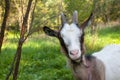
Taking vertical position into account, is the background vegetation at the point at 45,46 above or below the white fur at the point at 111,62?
below

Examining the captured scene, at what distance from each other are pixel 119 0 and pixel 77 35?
17.4 metres

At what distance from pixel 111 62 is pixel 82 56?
38.4 inches

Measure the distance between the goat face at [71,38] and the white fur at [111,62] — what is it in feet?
3.03

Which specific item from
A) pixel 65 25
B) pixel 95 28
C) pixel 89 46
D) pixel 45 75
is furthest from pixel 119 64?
pixel 95 28

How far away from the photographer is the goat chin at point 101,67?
6383 mm

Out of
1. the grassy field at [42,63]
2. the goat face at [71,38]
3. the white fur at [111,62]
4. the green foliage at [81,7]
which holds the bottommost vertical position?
the grassy field at [42,63]

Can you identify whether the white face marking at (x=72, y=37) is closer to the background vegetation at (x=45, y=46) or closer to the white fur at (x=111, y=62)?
the white fur at (x=111, y=62)

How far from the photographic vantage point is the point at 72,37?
19.4 ft

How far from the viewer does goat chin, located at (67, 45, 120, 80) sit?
6383 mm

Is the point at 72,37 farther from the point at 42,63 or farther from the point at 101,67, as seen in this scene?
the point at 42,63

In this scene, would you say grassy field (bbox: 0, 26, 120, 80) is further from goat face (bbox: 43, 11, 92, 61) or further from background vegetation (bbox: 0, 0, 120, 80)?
goat face (bbox: 43, 11, 92, 61)

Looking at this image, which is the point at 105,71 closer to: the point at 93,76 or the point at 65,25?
the point at 93,76

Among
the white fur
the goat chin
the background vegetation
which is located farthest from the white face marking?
the background vegetation

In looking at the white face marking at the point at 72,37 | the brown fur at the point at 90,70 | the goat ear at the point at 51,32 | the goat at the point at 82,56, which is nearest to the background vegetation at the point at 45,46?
the goat at the point at 82,56
